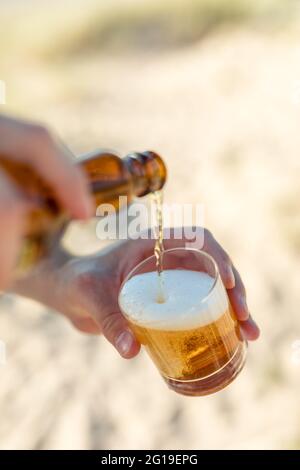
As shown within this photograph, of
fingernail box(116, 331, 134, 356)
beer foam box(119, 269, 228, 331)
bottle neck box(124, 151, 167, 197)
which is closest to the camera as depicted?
bottle neck box(124, 151, 167, 197)

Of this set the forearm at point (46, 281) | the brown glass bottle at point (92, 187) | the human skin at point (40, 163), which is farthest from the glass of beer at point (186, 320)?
the human skin at point (40, 163)

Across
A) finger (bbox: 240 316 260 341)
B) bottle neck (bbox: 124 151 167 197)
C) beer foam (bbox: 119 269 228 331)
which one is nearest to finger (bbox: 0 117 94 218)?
bottle neck (bbox: 124 151 167 197)

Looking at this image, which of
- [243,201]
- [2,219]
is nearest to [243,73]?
[243,201]

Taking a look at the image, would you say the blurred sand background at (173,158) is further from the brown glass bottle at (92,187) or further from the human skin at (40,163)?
the human skin at (40,163)

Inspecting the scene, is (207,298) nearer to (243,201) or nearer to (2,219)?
(2,219)

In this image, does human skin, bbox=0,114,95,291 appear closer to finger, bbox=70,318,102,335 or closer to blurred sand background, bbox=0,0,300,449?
finger, bbox=70,318,102,335
